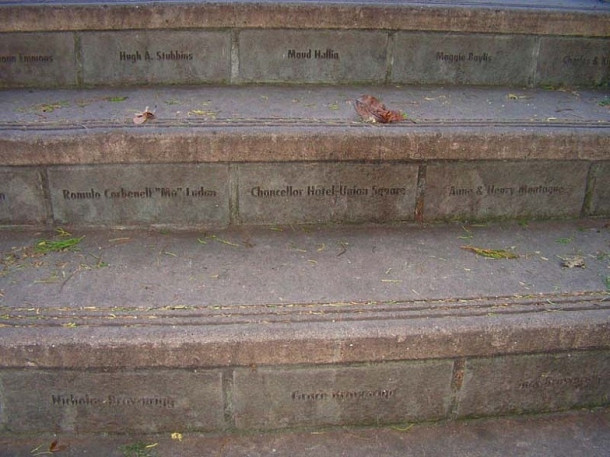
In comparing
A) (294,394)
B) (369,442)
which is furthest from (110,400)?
(369,442)

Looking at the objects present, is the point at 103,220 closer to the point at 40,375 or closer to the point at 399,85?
the point at 40,375

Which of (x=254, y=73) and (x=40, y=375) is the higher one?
(x=254, y=73)

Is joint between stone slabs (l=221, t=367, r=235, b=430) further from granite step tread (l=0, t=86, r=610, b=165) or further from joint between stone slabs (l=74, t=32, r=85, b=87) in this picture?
joint between stone slabs (l=74, t=32, r=85, b=87)

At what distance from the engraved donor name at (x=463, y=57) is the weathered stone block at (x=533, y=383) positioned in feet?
7.00

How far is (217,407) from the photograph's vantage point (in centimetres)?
238

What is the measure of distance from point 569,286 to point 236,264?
151 cm

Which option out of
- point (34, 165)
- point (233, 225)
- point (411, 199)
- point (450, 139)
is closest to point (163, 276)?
point (233, 225)

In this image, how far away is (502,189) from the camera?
3.12 m

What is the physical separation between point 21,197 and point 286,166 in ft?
4.40

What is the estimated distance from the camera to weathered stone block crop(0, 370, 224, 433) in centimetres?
229

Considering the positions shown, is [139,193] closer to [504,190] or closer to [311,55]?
[311,55]

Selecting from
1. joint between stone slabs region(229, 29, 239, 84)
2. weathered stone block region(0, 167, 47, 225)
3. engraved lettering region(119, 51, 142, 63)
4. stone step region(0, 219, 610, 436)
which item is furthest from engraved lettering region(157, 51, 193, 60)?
stone step region(0, 219, 610, 436)

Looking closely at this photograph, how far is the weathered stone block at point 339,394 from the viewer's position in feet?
7.77

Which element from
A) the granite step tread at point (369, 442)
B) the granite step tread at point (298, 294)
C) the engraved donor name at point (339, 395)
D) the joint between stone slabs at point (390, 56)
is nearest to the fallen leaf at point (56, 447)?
the granite step tread at point (369, 442)
